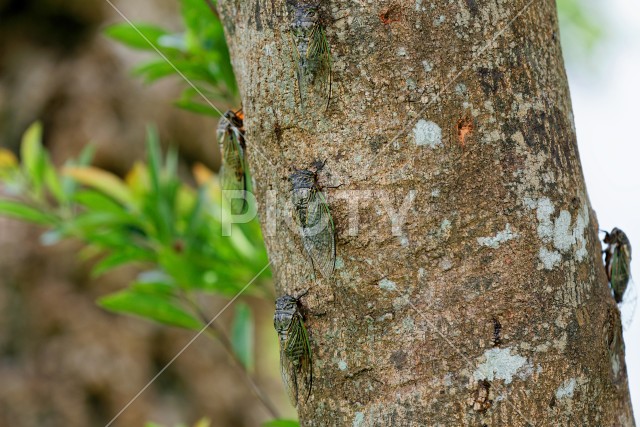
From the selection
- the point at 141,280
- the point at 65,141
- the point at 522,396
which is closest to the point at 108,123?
the point at 65,141

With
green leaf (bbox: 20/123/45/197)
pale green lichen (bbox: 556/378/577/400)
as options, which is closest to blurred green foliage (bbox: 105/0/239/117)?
green leaf (bbox: 20/123/45/197)

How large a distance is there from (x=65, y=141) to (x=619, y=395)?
348 centimetres

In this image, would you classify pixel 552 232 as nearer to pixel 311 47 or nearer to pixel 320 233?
pixel 320 233

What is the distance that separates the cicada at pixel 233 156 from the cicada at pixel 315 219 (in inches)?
17.7

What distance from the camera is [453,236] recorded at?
103 centimetres

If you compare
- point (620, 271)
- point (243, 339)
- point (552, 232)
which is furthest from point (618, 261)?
point (243, 339)

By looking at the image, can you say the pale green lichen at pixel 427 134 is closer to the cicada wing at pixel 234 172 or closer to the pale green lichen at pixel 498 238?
the pale green lichen at pixel 498 238

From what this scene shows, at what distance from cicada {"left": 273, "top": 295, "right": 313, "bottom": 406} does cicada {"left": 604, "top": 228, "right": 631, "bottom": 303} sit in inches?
26.1

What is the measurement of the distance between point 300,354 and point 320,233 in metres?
0.23

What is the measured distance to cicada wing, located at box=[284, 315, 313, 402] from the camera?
1115 mm

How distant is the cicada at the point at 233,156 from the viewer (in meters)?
1.52

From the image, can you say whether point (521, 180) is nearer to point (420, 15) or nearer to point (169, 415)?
point (420, 15)

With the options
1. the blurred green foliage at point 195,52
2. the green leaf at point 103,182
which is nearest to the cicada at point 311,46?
the blurred green foliage at point 195,52

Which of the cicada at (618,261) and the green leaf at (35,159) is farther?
the green leaf at (35,159)
